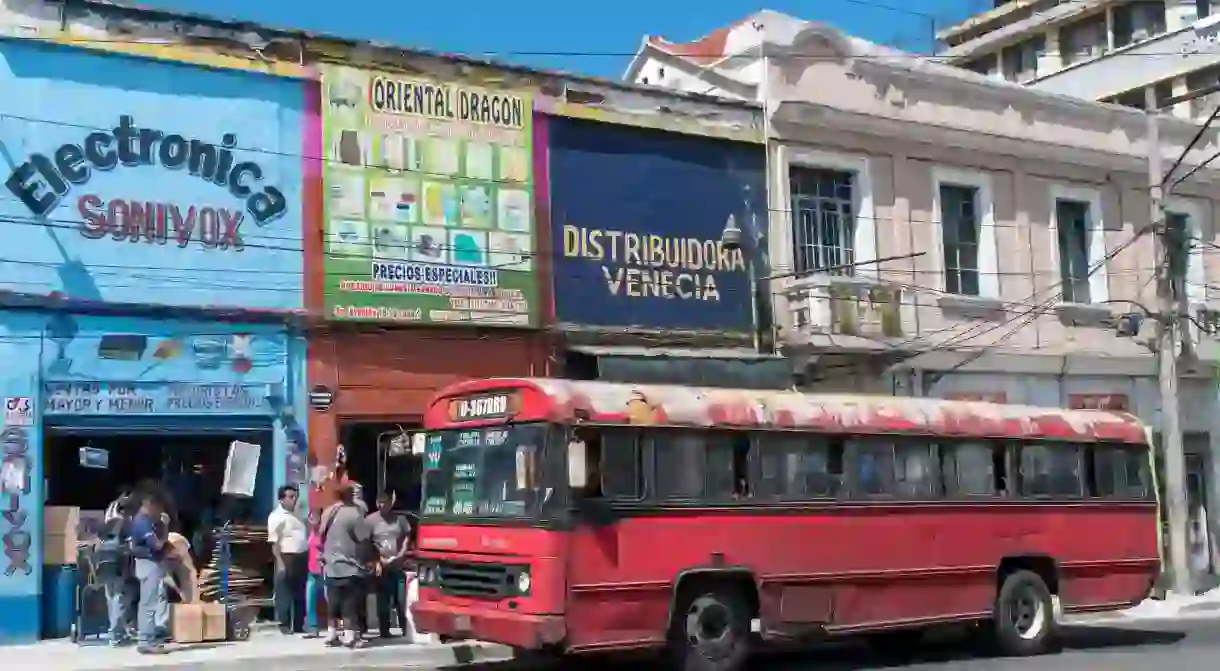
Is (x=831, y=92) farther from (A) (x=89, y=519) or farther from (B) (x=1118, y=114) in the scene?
(A) (x=89, y=519)

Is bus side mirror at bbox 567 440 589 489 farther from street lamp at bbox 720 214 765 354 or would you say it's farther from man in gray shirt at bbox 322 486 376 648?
street lamp at bbox 720 214 765 354

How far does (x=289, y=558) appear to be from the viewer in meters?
15.6

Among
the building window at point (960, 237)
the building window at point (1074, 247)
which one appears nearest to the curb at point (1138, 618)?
the building window at point (960, 237)

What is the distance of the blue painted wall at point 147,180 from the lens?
50.2 ft

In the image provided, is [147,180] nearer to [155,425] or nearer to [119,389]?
[119,389]

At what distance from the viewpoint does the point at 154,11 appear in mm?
16172

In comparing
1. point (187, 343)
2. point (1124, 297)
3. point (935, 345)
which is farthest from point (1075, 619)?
point (187, 343)

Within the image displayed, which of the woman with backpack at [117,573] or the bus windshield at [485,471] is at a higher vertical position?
the bus windshield at [485,471]

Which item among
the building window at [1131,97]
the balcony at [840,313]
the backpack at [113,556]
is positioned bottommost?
the backpack at [113,556]

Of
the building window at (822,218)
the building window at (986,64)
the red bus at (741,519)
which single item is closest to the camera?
the red bus at (741,519)

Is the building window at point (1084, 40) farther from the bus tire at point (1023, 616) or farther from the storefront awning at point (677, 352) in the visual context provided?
the bus tire at point (1023, 616)

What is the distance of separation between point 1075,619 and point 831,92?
8.92 metres

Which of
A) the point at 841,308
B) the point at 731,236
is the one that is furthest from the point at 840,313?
the point at 731,236

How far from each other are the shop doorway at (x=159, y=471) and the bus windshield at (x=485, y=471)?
15.1ft
